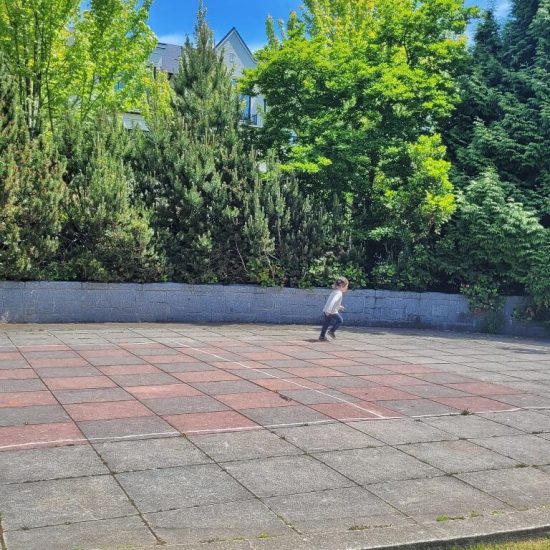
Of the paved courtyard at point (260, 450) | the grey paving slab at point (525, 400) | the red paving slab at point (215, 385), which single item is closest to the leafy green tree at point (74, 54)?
the red paving slab at point (215, 385)

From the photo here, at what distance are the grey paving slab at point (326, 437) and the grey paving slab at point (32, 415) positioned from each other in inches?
85.4

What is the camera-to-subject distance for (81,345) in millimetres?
11172

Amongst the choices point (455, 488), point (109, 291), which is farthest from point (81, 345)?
point (455, 488)

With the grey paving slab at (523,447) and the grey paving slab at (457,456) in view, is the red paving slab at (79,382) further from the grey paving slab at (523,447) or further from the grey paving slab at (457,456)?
the grey paving slab at (523,447)

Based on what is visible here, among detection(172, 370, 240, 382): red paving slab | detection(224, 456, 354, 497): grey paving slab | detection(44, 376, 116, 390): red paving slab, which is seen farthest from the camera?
detection(172, 370, 240, 382): red paving slab

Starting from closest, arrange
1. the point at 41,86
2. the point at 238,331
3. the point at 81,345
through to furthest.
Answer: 1. the point at 81,345
2. the point at 238,331
3. the point at 41,86

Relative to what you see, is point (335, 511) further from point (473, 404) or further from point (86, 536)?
point (473, 404)

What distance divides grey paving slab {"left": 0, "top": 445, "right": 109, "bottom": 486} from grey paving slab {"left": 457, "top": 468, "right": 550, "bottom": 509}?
289 cm

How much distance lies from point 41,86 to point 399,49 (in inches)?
361

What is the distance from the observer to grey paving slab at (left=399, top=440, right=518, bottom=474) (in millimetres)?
5473

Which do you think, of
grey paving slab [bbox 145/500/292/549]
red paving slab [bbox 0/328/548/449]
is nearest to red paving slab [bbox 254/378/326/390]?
red paving slab [bbox 0/328/548/449]

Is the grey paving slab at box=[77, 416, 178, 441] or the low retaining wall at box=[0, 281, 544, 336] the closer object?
the grey paving slab at box=[77, 416, 178, 441]

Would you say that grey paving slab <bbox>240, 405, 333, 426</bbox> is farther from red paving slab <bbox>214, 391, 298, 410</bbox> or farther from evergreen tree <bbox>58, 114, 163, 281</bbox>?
evergreen tree <bbox>58, 114, 163, 281</bbox>

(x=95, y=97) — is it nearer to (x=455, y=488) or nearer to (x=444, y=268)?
(x=444, y=268)
